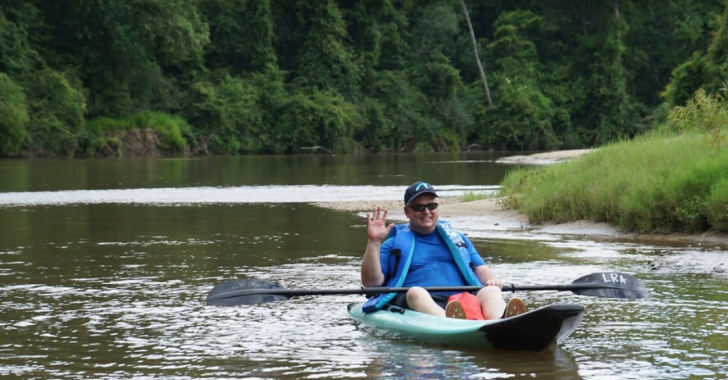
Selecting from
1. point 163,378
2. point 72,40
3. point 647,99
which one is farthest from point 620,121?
point 163,378

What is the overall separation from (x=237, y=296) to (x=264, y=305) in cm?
105

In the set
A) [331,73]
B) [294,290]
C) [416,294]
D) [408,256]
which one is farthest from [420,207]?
[331,73]

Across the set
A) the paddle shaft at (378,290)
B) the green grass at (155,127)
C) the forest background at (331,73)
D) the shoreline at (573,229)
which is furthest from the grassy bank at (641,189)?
the green grass at (155,127)

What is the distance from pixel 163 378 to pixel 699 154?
11184mm

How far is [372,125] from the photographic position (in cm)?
6378

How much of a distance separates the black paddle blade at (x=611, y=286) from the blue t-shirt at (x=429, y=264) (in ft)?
3.62

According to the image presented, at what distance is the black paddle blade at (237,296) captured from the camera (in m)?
9.67

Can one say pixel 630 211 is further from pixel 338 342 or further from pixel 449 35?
pixel 449 35

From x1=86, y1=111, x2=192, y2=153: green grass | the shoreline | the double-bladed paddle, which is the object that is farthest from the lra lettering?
x1=86, y1=111, x2=192, y2=153: green grass

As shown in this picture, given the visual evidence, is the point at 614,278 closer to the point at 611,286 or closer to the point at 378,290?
the point at 611,286

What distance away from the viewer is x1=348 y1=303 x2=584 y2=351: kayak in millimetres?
7871

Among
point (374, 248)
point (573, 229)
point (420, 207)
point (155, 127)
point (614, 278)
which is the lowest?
point (573, 229)

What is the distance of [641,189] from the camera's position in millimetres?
16031

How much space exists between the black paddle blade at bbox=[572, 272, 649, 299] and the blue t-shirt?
1102 mm
